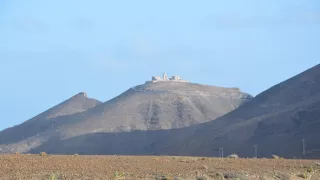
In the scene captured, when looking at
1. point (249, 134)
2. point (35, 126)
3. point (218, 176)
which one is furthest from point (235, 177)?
point (35, 126)

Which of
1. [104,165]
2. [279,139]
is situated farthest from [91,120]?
[104,165]

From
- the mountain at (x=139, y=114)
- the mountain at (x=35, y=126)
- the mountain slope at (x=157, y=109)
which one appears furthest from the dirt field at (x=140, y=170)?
the mountain at (x=35, y=126)

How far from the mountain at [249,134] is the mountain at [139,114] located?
647 centimetres

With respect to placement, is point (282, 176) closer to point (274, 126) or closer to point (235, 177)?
point (235, 177)

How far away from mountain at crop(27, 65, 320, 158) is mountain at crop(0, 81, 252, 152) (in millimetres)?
6466

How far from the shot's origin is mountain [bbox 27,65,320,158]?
10988 centimetres

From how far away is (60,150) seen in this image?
137m

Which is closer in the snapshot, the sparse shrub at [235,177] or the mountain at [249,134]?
the sparse shrub at [235,177]

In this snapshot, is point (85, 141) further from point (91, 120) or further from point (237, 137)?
point (237, 137)

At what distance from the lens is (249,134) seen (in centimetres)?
12100

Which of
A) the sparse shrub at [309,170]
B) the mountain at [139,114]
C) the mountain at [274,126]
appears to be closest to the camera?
the sparse shrub at [309,170]

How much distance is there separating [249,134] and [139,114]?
161ft

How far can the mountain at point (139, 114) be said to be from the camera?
15788 centimetres

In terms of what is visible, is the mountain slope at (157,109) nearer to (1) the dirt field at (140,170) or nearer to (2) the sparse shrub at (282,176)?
(1) the dirt field at (140,170)
